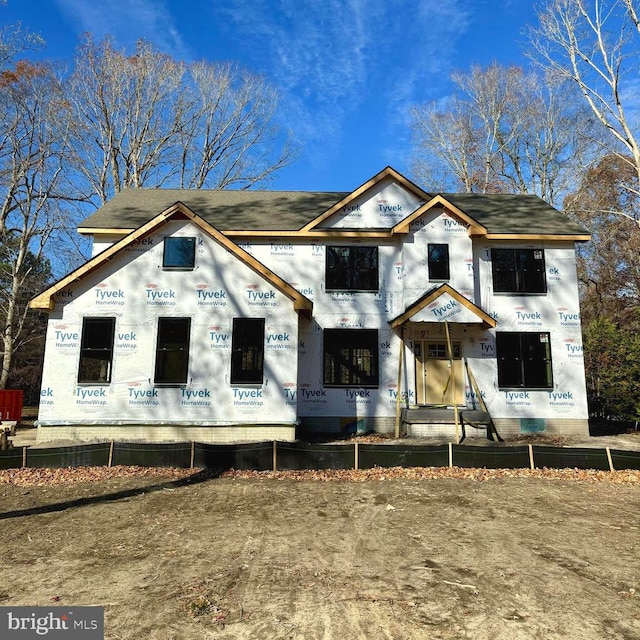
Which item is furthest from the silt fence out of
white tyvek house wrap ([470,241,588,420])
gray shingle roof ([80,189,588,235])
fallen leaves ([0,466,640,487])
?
gray shingle roof ([80,189,588,235])

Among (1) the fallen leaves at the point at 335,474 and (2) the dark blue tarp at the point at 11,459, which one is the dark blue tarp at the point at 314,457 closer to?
(1) the fallen leaves at the point at 335,474

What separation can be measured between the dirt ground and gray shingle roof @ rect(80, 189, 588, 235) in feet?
33.1

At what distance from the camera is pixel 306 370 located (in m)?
14.9

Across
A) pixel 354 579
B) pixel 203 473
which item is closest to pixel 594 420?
pixel 203 473

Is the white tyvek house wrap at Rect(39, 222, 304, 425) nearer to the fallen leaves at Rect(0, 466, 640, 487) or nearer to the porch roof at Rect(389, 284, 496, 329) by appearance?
the fallen leaves at Rect(0, 466, 640, 487)

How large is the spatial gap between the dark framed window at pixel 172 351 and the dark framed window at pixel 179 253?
5.54 ft

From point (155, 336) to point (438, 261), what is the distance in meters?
9.89

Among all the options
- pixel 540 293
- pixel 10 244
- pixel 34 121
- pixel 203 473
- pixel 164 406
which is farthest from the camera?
pixel 10 244

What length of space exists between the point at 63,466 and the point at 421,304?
10869 mm

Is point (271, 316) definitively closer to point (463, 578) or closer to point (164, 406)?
point (164, 406)

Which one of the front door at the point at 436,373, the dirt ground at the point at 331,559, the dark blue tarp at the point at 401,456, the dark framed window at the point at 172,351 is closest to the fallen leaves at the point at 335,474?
the dark blue tarp at the point at 401,456

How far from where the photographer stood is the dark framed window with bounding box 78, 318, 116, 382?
12.6 meters

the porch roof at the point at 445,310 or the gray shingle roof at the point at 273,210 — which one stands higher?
the gray shingle roof at the point at 273,210

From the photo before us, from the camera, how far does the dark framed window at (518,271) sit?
1566cm
